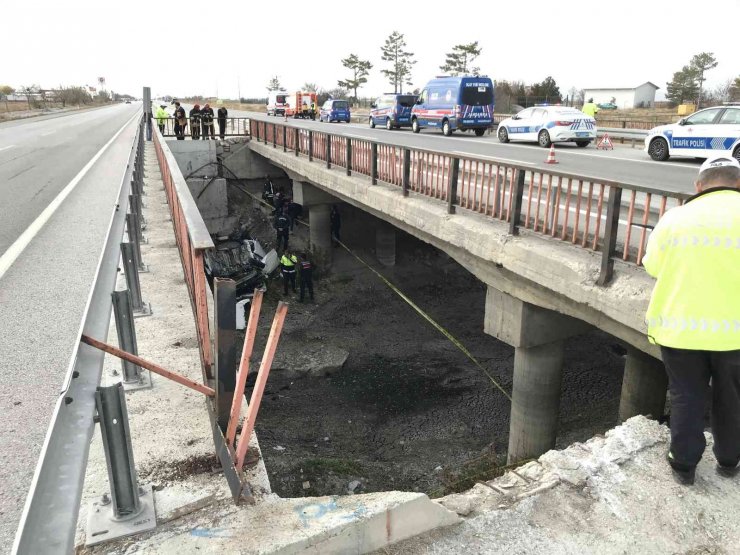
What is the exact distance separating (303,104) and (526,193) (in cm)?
4076

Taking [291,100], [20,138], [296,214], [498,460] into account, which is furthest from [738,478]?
[291,100]

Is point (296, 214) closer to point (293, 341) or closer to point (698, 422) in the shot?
point (293, 341)

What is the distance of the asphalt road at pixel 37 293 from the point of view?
9.08ft

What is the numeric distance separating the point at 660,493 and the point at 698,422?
458 mm

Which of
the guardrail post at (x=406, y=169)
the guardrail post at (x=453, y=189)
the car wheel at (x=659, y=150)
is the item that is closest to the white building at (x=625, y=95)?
the car wheel at (x=659, y=150)

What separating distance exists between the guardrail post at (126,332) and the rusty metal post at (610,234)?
423 centimetres

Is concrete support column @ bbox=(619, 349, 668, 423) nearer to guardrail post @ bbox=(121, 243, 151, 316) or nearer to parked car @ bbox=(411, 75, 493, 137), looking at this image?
guardrail post @ bbox=(121, 243, 151, 316)

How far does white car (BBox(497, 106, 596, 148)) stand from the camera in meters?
19.7

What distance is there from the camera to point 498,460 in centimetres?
948

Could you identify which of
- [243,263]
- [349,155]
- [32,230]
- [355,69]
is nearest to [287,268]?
[243,263]

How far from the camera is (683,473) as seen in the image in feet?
10.9

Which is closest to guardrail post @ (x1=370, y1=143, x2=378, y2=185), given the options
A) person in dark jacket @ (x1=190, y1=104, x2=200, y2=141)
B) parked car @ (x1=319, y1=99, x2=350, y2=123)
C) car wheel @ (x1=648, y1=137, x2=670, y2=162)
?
car wheel @ (x1=648, y1=137, x2=670, y2=162)

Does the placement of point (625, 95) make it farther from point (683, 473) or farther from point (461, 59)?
point (683, 473)

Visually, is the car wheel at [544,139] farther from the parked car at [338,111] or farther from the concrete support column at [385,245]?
the parked car at [338,111]
